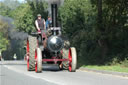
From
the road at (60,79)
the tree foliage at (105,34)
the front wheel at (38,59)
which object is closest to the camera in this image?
the road at (60,79)

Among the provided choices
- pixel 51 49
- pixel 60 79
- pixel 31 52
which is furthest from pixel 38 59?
pixel 60 79

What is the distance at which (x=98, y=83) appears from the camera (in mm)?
12695

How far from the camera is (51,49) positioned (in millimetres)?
17156

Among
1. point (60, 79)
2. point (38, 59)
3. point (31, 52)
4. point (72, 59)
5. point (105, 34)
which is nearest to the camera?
point (60, 79)

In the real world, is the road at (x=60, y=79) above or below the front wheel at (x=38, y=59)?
below

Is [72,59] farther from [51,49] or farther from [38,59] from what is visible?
[38,59]

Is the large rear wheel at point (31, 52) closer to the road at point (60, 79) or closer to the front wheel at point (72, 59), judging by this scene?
the road at point (60, 79)

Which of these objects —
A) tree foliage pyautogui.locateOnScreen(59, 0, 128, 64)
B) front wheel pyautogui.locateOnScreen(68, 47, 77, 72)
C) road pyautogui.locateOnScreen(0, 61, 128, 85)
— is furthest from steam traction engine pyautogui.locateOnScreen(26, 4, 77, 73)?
tree foliage pyautogui.locateOnScreen(59, 0, 128, 64)

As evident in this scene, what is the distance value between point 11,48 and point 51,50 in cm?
7150

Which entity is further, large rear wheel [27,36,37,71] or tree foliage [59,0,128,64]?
tree foliage [59,0,128,64]

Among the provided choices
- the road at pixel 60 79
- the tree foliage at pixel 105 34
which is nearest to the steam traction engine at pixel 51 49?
the road at pixel 60 79

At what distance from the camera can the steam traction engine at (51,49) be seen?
17.1 meters

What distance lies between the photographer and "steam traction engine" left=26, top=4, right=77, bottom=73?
1706 cm

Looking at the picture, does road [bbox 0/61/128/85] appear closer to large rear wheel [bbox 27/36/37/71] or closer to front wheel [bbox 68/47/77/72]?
front wheel [bbox 68/47/77/72]
